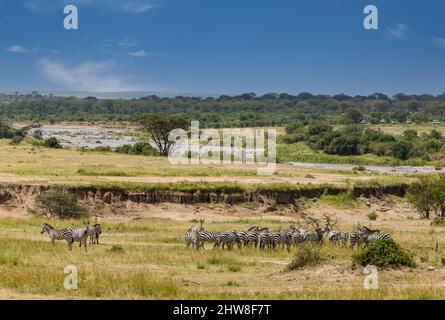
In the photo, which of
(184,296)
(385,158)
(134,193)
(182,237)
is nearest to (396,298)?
(184,296)

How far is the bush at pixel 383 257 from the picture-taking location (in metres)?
21.5

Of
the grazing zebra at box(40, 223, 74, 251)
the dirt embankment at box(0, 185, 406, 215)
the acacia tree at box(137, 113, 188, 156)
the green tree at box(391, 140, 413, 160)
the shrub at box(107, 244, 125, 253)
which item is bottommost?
the dirt embankment at box(0, 185, 406, 215)

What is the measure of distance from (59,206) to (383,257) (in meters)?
28.0

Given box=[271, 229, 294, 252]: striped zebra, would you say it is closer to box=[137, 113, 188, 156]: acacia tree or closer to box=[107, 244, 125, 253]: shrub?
box=[107, 244, 125, 253]: shrub

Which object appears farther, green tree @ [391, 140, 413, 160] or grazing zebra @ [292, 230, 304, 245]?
green tree @ [391, 140, 413, 160]

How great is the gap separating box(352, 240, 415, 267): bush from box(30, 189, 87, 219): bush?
2681cm

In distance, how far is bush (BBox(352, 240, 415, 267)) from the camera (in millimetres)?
21547

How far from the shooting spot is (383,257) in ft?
71.1

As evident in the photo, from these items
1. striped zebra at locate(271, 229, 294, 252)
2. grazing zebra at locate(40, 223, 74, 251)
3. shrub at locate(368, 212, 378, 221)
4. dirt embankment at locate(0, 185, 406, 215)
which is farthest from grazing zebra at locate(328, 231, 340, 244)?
dirt embankment at locate(0, 185, 406, 215)

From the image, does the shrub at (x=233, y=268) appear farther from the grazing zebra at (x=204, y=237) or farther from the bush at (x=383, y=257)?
the grazing zebra at (x=204, y=237)

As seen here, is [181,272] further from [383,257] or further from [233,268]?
[383,257]

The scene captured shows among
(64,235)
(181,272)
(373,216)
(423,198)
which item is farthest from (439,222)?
(64,235)

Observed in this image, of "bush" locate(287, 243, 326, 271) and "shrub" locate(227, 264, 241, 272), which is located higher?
"bush" locate(287, 243, 326, 271)

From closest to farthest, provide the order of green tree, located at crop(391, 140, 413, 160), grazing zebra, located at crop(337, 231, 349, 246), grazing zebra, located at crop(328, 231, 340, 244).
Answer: grazing zebra, located at crop(337, 231, 349, 246) < grazing zebra, located at crop(328, 231, 340, 244) < green tree, located at crop(391, 140, 413, 160)
